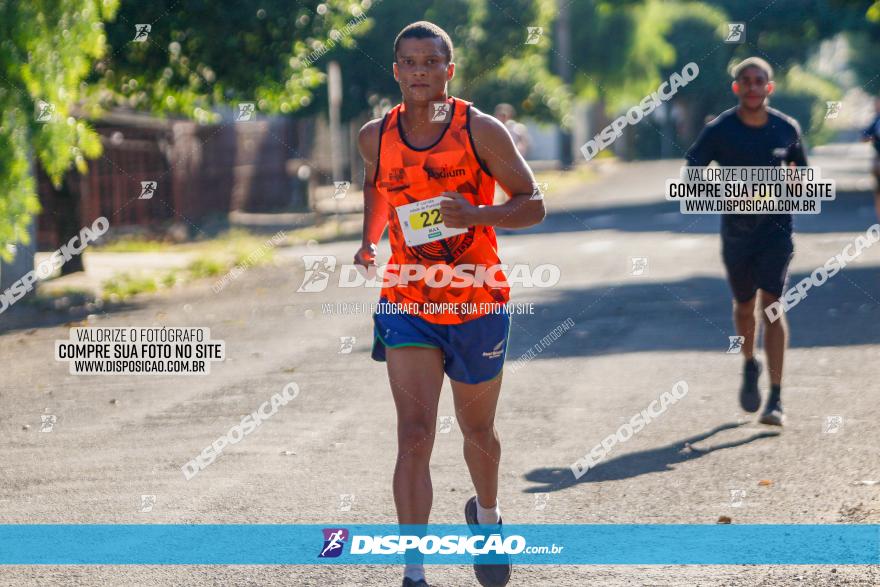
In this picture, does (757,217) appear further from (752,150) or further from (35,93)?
(35,93)

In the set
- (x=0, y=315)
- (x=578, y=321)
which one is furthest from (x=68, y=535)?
(x=0, y=315)

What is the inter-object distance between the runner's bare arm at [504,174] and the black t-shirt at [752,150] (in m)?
3.61

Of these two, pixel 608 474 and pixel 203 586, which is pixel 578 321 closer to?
pixel 608 474

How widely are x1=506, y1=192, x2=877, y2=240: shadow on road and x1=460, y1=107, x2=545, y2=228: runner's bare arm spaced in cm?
1723

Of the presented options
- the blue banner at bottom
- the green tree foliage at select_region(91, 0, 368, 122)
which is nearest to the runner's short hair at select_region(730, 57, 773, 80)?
the blue banner at bottom

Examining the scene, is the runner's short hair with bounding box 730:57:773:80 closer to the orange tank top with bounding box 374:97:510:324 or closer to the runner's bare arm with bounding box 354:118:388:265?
the runner's bare arm with bounding box 354:118:388:265

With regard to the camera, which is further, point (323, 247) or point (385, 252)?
point (323, 247)

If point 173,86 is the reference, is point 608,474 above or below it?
below

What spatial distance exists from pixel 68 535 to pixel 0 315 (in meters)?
9.14

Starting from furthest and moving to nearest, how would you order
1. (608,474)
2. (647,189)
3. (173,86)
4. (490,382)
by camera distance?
1. (647,189)
2. (173,86)
3. (608,474)
4. (490,382)

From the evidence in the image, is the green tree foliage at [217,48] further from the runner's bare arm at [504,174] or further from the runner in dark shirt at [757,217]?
the runner's bare arm at [504,174]

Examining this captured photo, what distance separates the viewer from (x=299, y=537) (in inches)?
245

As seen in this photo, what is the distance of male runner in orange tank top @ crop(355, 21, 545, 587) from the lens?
17.0 ft

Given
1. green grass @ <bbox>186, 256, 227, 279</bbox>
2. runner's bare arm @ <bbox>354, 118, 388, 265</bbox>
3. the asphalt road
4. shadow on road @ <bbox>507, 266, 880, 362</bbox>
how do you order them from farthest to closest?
green grass @ <bbox>186, 256, 227, 279</bbox> → shadow on road @ <bbox>507, 266, 880, 362</bbox> → the asphalt road → runner's bare arm @ <bbox>354, 118, 388, 265</bbox>
